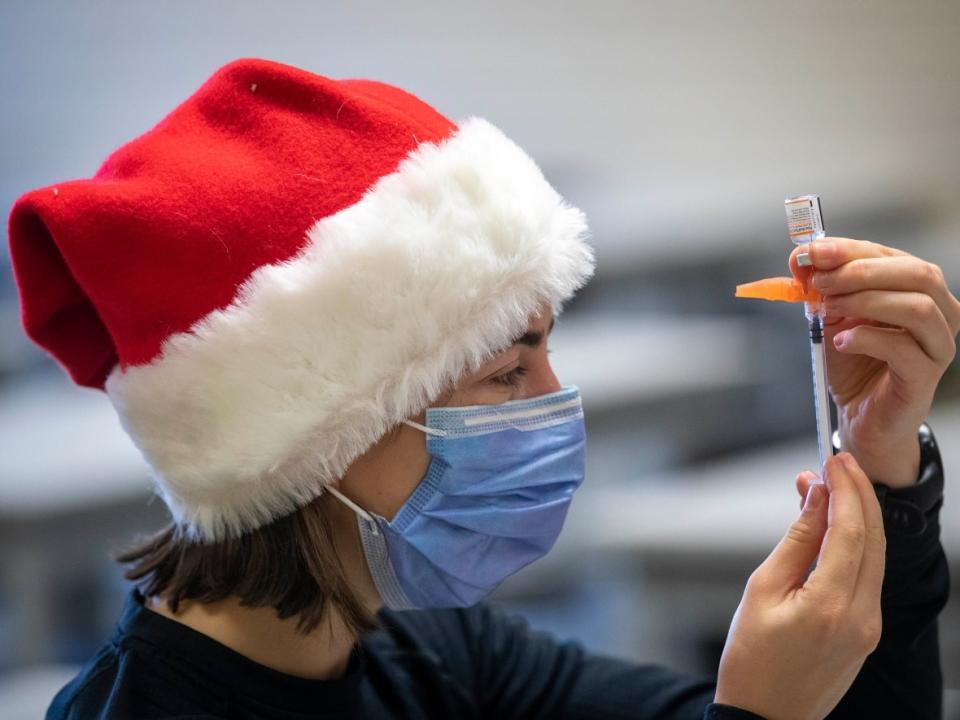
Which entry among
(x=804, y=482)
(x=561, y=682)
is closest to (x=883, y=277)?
(x=804, y=482)

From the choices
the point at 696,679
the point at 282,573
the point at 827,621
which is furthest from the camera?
the point at 696,679

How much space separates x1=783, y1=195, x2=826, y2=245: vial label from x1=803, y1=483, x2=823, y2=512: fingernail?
0.26 m

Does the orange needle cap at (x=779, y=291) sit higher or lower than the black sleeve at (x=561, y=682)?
higher

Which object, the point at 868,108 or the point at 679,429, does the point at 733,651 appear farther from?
the point at 868,108

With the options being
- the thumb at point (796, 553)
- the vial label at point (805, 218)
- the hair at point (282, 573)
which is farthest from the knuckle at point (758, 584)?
the hair at point (282, 573)

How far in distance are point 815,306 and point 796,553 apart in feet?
0.88

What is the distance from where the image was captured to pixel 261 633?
1089 millimetres

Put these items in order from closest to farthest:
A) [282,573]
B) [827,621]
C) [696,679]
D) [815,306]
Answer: [827,621]
[815,306]
[282,573]
[696,679]

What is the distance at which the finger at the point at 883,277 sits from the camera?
35.1 inches

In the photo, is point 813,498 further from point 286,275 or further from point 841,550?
point 286,275

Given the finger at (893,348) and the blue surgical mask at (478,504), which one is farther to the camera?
the blue surgical mask at (478,504)

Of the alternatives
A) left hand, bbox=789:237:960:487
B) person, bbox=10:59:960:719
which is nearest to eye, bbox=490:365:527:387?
person, bbox=10:59:960:719

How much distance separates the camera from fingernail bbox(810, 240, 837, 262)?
89 centimetres

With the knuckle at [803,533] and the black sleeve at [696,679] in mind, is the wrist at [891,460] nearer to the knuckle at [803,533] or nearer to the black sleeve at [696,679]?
the black sleeve at [696,679]
